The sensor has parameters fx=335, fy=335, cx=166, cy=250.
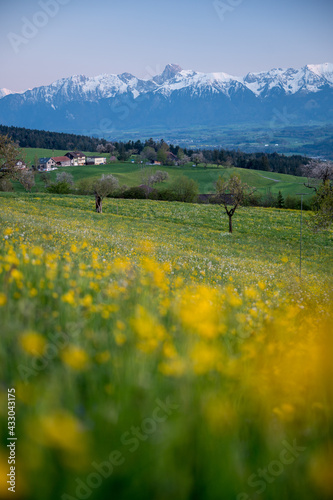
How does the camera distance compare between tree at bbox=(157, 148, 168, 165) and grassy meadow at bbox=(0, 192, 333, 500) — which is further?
tree at bbox=(157, 148, 168, 165)

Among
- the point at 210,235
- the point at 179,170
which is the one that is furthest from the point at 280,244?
the point at 179,170

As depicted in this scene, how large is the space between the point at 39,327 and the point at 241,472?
2.05 metres

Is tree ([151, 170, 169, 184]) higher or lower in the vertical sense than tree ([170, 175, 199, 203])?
higher

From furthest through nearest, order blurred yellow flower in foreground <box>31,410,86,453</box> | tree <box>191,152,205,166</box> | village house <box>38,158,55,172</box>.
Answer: tree <box>191,152,205,166</box> → village house <box>38,158,55,172</box> → blurred yellow flower in foreground <box>31,410,86,453</box>

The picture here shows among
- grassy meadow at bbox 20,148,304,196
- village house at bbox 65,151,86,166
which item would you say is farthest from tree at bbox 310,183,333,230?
village house at bbox 65,151,86,166

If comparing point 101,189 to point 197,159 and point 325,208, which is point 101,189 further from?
point 197,159

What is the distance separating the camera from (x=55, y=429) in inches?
71.0

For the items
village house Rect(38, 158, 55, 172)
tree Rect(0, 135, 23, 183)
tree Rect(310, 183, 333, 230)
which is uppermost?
village house Rect(38, 158, 55, 172)

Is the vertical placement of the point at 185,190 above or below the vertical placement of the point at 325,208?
above

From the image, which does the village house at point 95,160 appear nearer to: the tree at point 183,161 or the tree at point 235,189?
the tree at point 183,161

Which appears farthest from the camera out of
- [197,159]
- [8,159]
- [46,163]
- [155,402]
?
[46,163]

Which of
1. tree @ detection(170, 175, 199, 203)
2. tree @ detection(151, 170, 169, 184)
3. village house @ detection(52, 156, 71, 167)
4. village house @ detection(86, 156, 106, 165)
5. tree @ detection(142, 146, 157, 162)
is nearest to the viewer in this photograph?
tree @ detection(170, 175, 199, 203)

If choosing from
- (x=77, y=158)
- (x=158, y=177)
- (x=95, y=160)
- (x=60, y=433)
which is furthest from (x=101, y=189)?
(x=77, y=158)

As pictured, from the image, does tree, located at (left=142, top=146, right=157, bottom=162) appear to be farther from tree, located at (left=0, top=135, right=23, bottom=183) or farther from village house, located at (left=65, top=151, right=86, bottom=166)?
tree, located at (left=0, top=135, right=23, bottom=183)
